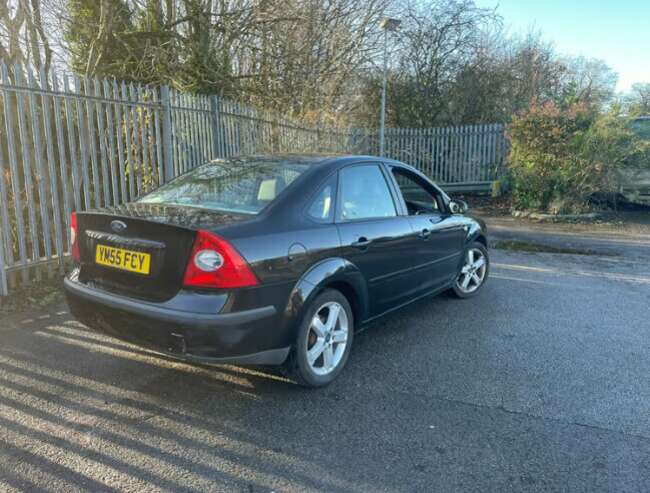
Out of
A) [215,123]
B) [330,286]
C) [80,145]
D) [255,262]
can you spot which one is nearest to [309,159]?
[330,286]

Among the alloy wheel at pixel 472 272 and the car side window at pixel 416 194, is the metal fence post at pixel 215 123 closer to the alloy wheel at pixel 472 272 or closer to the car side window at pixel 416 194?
the car side window at pixel 416 194

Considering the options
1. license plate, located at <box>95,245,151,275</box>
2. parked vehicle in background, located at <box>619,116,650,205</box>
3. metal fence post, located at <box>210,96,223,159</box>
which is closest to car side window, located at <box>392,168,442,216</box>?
license plate, located at <box>95,245,151,275</box>

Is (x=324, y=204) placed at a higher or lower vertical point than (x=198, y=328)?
higher

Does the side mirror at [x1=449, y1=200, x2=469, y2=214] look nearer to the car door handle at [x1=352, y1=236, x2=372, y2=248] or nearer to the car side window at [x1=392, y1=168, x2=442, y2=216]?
the car side window at [x1=392, y1=168, x2=442, y2=216]

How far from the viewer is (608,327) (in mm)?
4633

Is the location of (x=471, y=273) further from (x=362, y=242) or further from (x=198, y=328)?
(x=198, y=328)

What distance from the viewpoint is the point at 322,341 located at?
3.38m

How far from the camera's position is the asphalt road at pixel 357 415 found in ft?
8.00

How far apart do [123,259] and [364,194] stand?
1875 millimetres

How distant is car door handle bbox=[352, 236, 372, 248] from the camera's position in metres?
3.58

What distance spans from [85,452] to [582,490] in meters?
2.52

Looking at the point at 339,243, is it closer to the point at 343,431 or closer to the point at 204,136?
the point at 343,431

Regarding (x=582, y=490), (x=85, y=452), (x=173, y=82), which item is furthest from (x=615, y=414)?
(x=173, y=82)

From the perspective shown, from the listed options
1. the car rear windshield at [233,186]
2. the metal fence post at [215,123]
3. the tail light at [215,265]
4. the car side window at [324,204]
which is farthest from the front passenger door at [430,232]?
the metal fence post at [215,123]
